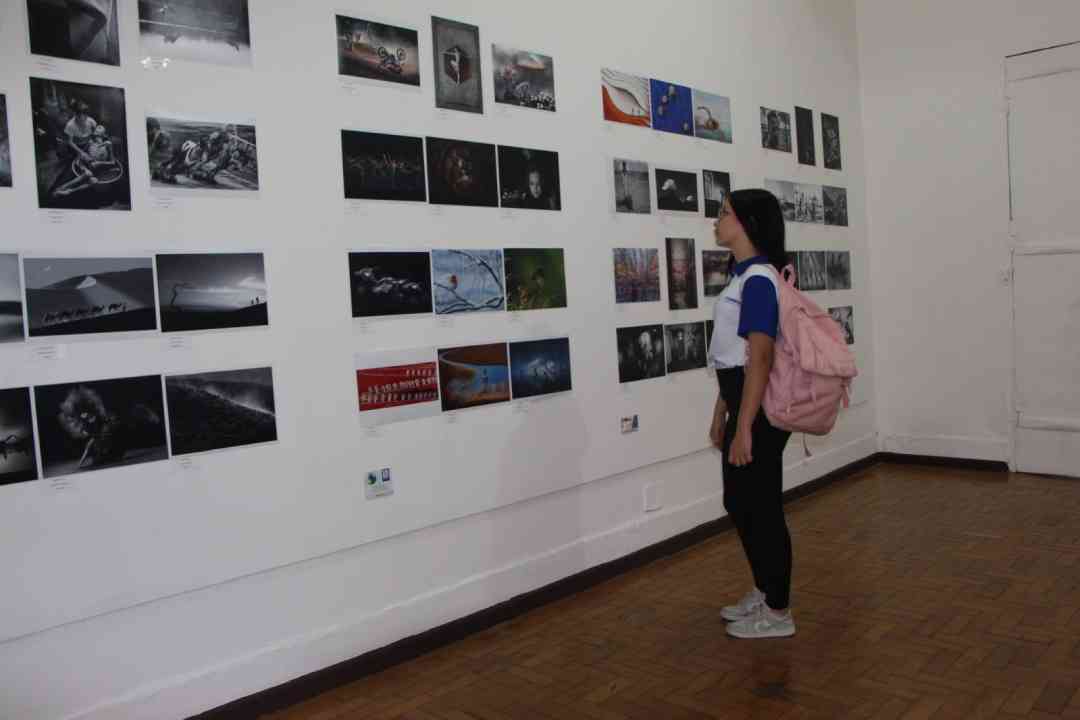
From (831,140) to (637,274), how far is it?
2795 millimetres

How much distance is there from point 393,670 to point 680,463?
2.25 m

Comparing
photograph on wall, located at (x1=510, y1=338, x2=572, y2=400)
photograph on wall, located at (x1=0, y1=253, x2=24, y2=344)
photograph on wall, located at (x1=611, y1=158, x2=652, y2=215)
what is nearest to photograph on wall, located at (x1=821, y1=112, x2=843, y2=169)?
photograph on wall, located at (x1=611, y1=158, x2=652, y2=215)

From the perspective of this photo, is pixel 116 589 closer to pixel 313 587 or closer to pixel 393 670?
pixel 313 587

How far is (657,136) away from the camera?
16.0 ft

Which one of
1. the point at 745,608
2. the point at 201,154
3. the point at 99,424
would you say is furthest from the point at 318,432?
the point at 745,608

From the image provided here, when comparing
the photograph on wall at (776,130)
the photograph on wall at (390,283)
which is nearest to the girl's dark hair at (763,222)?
the photograph on wall at (390,283)

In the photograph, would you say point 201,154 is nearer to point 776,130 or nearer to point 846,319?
point 776,130

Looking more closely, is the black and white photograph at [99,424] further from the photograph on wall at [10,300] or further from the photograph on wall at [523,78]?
the photograph on wall at [523,78]

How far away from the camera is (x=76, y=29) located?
269 centimetres

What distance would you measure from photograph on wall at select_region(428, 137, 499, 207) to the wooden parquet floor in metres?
1.96

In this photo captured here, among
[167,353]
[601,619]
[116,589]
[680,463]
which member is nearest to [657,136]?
[680,463]

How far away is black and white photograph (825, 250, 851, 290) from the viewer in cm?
650

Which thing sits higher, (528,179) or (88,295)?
(528,179)

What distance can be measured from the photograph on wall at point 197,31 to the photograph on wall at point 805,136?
425 cm
